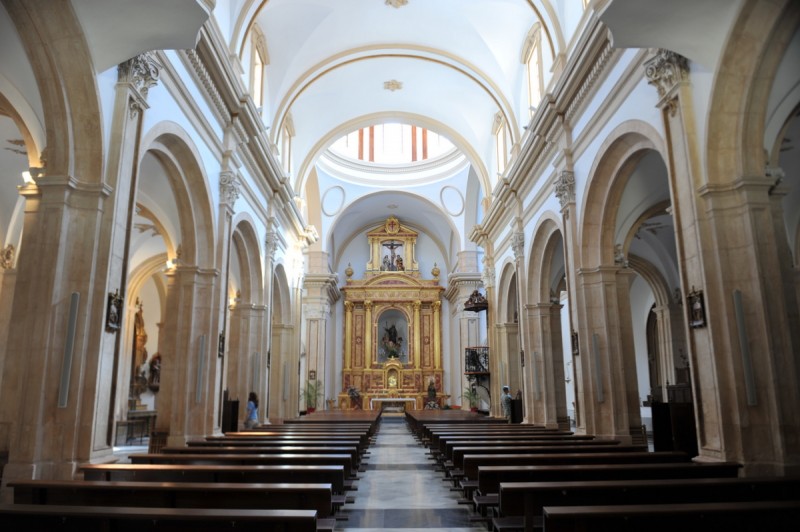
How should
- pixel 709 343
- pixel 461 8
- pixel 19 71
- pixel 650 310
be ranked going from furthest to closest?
pixel 650 310 → pixel 461 8 → pixel 19 71 → pixel 709 343

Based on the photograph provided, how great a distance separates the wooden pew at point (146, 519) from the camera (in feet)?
→ 11.5

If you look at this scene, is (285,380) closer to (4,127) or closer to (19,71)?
(4,127)

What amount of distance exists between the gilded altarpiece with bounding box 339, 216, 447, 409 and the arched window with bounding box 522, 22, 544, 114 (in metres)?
18.7

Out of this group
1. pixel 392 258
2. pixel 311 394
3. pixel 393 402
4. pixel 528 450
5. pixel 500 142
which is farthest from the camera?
pixel 392 258

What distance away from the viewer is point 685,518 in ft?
12.1

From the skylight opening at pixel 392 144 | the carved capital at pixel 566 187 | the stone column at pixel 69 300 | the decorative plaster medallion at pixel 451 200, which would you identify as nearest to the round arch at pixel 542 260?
the carved capital at pixel 566 187

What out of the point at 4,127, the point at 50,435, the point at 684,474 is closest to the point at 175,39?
the point at 50,435

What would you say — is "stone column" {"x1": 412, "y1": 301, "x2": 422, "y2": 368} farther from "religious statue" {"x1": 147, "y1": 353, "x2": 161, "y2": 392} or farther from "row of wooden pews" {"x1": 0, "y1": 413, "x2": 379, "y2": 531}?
"row of wooden pews" {"x1": 0, "y1": 413, "x2": 379, "y2": 531}

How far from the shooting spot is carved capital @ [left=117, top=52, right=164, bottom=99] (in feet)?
24.7

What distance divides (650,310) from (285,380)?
42.6ft

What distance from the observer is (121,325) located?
7.44 m

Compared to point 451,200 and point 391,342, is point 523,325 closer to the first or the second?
point 451,200

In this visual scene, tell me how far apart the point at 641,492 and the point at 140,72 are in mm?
7332

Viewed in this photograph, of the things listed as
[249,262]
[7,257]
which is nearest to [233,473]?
[7,257]
